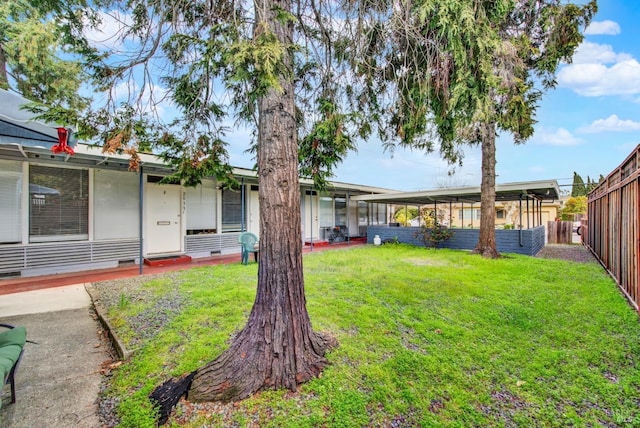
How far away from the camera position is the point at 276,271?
2449 mm

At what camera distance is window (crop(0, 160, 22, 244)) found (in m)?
5.87

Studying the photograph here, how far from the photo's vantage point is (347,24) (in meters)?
3.68

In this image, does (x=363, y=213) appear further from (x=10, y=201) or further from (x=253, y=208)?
(x=10, y=201)

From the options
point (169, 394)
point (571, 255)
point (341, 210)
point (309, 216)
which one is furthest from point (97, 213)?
point (571, 255)

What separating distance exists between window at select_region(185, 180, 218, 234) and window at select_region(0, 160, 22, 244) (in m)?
3.49

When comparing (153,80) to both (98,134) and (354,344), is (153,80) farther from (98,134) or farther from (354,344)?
(354,344)

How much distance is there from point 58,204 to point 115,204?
1.07 metres

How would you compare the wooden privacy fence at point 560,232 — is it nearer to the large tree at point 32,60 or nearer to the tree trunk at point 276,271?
the tree trunk at point 276,271

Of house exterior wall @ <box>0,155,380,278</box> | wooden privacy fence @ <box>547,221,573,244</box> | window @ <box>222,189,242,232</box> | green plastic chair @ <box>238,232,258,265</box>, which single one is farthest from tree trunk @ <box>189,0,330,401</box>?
wooden privacy fence @ <box>547,221,573,244</box>

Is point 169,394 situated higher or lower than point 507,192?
lower

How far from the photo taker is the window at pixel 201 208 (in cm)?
870

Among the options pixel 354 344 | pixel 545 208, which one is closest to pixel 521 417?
pixel 354 344

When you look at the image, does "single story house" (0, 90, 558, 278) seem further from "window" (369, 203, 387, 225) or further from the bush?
"window" (369, 203, 387, 225)

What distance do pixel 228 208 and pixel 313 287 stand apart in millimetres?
5521
